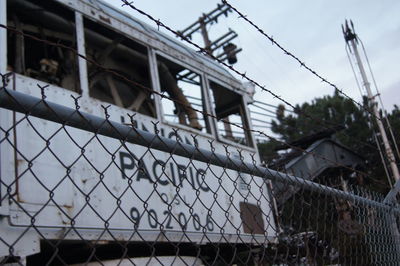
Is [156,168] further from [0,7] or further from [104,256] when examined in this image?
[0,7]

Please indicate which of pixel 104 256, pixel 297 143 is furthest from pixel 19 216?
pixel 297 143

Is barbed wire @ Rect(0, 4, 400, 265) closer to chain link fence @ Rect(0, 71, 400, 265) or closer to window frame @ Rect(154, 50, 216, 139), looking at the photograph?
chain link fence @ Rect(0, 71, 400, 265)

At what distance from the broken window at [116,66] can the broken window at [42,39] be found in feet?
0.77

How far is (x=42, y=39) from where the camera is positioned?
4.11 metres

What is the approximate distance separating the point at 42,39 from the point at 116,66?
1351 millimetres

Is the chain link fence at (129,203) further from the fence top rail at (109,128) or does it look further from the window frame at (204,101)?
the window frame at (204,101)

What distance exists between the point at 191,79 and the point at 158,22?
3353 mm

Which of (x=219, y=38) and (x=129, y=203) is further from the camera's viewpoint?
(x=219, y=38)

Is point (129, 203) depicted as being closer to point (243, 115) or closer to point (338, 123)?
point (243, 115)

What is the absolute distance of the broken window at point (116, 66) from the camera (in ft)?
15.2

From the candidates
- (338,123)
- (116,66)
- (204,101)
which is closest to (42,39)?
(116,66)

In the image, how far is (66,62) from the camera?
15.1 ft

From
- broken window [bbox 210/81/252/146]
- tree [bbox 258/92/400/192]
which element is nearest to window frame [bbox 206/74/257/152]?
broken window [bbox 210/81/252/146]

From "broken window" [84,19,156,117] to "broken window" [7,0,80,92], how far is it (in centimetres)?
23
